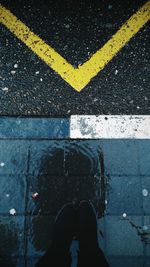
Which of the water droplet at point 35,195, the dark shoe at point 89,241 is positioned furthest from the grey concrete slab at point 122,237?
the water droplet at point 35,195

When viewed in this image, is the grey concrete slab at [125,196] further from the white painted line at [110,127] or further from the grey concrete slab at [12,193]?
the grey concrete slab at [12,193]

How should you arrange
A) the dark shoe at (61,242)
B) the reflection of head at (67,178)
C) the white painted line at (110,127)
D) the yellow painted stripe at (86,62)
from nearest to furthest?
the dark shoe at (61,242)
the reflection of head at (67,178)
the white painted line at (110,127)
the yellow painted stripe at (86,62)

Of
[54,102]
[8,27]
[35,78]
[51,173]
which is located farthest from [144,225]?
[8,27]

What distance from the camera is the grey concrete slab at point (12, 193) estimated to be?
10.3 feet

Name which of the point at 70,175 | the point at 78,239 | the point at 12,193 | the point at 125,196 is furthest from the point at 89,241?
the point at 12,193

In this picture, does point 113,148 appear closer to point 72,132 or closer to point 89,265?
point 72,132

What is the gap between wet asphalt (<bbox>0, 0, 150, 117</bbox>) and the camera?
349 centimetres

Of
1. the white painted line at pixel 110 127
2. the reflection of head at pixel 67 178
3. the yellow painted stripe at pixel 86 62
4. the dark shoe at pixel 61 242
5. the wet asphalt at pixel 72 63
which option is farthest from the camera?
the yellow painted stripe at pixel 86 62

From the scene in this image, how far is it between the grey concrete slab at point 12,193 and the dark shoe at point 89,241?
59 cm

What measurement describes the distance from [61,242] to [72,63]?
6.39ft

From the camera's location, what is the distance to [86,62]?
365 centimetres

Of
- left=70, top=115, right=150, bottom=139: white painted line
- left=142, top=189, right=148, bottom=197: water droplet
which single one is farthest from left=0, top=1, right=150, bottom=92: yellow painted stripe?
left=142, top=189, right=148, bottom=197: water droplet

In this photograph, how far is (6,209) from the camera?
124 inches

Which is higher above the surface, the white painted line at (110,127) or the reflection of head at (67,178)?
the white painted line at (110,127)
